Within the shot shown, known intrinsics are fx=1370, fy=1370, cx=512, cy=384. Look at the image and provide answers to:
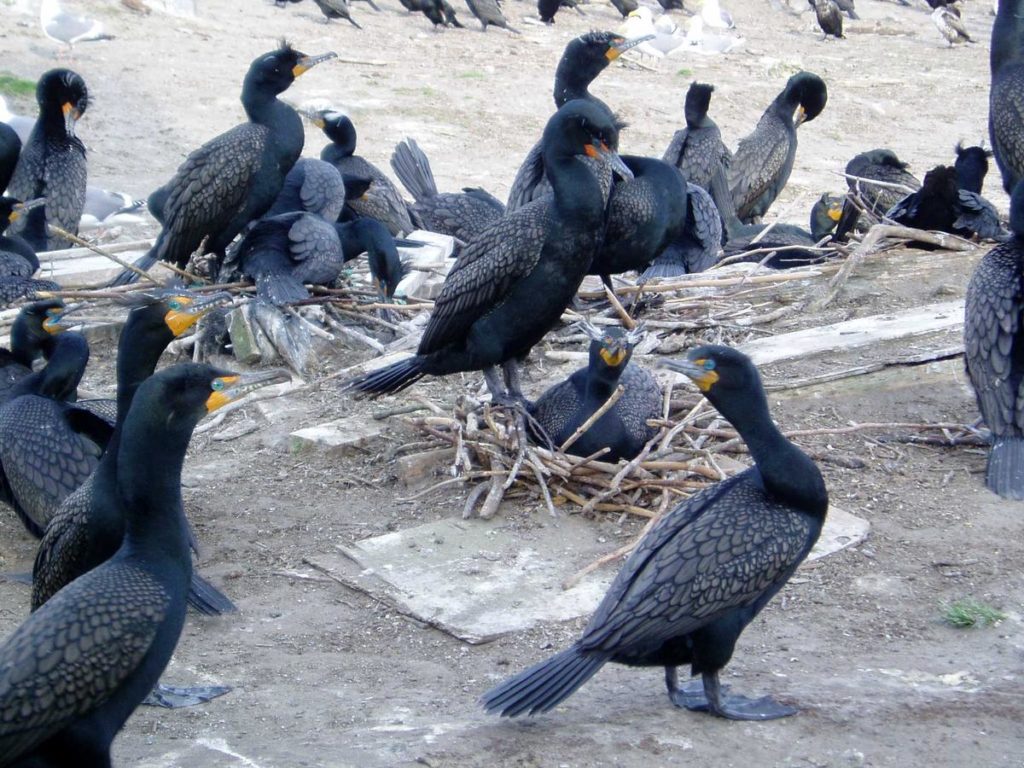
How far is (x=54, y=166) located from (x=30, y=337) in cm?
364

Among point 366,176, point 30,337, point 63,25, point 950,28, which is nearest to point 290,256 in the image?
point 30,337

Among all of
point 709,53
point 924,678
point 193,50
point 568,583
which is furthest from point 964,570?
point 709,53

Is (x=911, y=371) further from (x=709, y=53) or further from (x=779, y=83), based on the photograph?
(x=709, y=53)

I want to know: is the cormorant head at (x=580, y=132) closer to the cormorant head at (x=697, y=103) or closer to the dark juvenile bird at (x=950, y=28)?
the cormorant head at (x=697, y=103)

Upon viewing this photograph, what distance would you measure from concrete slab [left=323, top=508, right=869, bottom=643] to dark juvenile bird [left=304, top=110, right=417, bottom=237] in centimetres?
405

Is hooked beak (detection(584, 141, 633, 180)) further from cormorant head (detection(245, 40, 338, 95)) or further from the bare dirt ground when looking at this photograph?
cormorant head (detection(245, 40, 338, 95))

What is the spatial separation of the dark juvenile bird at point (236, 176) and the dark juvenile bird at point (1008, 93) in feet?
13.3

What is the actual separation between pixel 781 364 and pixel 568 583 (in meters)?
2.14

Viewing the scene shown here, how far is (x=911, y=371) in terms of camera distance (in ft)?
21.0

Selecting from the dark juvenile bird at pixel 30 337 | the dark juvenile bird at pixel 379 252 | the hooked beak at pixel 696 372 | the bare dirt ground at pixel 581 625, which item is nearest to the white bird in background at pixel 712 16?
the bare dirt ground at pixel 581 625

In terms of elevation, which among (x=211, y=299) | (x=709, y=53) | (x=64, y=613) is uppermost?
(x=211, y=299)

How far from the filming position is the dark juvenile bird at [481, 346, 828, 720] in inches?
146

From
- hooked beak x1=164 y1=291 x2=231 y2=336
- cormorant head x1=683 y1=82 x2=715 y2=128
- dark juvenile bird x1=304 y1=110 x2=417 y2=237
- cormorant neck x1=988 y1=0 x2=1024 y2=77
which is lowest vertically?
dark juvenile bird x1=304 y1=110 x2=417 y2=237

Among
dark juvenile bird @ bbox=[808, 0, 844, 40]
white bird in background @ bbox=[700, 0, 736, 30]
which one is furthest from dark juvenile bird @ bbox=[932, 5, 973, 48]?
white bird in background @ bbox=[700, 0, 736, 30]
